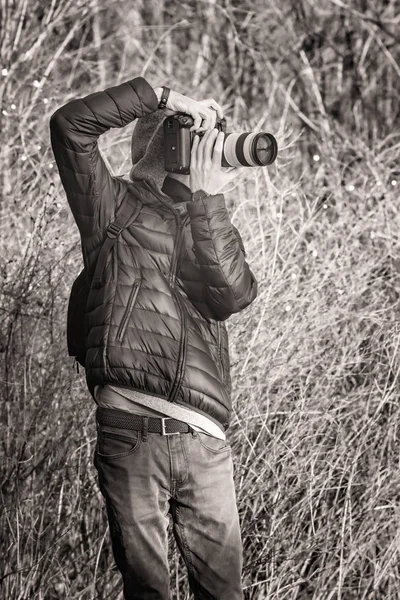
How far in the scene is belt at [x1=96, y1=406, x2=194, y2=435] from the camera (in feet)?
6.88

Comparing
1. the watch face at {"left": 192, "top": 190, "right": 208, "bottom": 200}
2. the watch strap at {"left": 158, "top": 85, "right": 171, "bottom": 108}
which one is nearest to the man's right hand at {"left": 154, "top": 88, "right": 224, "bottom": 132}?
the watch strap at {"left": 158, "top": 85, "right": 171, "bottom": 108}

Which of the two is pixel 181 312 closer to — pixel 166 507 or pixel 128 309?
pixel 128 309

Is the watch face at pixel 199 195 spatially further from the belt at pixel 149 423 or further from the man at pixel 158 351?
the belt at pixel 149 423

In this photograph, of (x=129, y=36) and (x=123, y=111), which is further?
(x=129, y=36)

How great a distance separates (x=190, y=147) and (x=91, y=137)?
243 millimetres

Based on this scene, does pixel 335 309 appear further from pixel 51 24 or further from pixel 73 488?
pixel 51 24

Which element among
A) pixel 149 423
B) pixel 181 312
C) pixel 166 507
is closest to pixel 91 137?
pixel 181 312

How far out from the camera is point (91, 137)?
7.06 feet

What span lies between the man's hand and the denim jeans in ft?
1.95

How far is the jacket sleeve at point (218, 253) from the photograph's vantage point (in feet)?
6.96

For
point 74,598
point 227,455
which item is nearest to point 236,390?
point 74,598

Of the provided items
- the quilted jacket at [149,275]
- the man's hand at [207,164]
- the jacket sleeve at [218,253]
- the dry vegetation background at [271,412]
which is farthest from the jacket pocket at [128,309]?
the dry vegetation background at [271,412]

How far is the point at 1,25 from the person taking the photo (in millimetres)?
5754

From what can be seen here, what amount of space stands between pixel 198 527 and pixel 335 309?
68.7 inches
